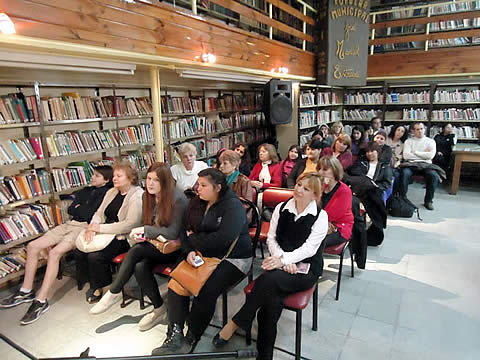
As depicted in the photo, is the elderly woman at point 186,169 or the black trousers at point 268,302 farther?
the elderly woman at point 186,169

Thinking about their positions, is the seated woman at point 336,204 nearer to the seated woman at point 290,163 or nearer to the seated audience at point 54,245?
the seated woman at point 290,163

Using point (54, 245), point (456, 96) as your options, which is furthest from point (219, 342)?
point (456, 96)

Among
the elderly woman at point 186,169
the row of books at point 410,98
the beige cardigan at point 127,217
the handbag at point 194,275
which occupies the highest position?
the row of books at point 410,98

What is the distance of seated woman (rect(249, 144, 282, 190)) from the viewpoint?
4301mm

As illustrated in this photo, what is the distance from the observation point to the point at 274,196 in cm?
330

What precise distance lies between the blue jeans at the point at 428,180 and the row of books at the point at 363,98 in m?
3.25

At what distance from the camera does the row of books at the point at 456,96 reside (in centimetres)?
703

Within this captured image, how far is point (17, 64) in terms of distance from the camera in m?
2.67

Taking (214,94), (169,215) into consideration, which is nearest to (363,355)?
(169,215)

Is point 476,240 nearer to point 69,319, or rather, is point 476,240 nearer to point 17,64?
point 69,319

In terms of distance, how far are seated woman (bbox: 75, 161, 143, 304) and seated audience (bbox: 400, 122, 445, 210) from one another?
14.3ft

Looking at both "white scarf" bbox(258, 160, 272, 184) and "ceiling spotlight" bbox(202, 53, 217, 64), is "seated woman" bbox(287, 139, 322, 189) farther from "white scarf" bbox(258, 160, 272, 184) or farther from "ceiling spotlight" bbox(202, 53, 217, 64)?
"ceiling spotlight" bbox(202, 53, 217, 64)

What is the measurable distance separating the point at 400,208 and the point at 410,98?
3903mm

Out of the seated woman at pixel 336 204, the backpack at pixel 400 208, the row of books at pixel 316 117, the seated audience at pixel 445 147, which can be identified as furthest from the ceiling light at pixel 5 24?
the seated audience at pixel 445 147
